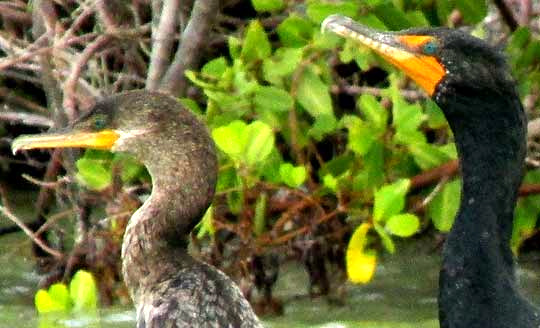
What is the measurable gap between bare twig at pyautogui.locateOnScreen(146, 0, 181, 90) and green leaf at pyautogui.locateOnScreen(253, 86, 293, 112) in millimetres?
739

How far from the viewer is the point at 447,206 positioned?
22.0 feet

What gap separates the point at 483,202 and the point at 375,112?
5.75ft

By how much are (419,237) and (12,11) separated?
7.31 ft

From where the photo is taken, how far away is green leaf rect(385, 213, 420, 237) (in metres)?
6.48

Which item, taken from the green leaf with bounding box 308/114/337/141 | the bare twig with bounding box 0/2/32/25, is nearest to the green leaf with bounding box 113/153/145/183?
the green leaf with bounding box 308/114/337/141

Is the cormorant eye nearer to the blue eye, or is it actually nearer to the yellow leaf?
the blue eye

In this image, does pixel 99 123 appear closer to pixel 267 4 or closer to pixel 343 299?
pixel 267 4

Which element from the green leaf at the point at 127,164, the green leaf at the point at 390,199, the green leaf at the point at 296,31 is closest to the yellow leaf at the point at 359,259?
the green leaf at the point at 390,199

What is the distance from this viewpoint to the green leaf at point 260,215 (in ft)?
22.4

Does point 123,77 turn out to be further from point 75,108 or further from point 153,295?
point 153,295

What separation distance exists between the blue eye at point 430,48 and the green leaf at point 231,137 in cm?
154

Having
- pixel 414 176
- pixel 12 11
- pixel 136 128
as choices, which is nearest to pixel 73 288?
pixel 136 128

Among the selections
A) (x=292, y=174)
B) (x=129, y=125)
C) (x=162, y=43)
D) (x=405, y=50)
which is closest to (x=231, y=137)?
(x=292, y=174)

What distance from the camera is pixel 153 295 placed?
212 inches
